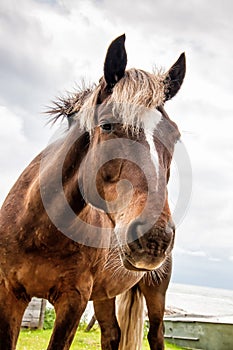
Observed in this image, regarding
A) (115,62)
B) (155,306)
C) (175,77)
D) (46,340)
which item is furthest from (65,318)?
(46,340)

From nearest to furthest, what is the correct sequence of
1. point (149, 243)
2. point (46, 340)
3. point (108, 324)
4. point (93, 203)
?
point (149, 243), point (93, 203), point (108, 324), point (46, 340)

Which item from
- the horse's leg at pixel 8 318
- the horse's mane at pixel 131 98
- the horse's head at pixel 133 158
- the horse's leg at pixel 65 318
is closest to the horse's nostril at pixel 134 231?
the horse's head at pixel 133 158

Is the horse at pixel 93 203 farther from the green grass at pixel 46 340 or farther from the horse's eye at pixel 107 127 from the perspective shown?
the green grass at pixel 46 340

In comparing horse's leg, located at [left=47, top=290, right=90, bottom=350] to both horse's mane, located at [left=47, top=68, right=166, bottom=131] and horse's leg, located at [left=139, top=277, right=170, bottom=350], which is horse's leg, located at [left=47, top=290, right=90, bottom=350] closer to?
horse's mane, located at [left=47, top=68, right=166, bottom=131]

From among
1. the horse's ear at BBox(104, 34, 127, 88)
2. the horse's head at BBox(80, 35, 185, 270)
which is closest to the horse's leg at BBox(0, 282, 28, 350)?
the horse's head at BBox(80, 35, 185, 270)

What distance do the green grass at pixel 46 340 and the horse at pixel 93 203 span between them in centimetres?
603

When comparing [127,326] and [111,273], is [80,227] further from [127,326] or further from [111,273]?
[127,326]

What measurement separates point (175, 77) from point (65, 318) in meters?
1.99

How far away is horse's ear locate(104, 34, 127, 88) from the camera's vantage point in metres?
2.73

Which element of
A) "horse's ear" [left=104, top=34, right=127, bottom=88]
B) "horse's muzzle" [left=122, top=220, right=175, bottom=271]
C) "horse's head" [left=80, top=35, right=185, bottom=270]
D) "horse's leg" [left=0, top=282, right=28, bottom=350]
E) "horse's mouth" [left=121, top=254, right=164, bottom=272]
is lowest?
"horse's leg" [left=0, top=282, right=28, bottom=350]

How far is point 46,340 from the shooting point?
10.3 meters

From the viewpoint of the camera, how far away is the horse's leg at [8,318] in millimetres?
3143

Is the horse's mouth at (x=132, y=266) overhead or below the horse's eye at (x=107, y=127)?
below

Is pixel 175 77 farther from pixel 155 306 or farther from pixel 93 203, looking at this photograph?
pixel 155 306
